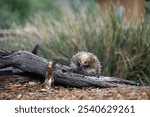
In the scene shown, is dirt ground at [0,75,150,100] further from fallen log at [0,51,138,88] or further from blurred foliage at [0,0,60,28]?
blurred foliage at [0,0,60,28]

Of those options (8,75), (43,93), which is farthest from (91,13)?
(43,93)

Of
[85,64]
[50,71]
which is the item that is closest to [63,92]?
[50,71]

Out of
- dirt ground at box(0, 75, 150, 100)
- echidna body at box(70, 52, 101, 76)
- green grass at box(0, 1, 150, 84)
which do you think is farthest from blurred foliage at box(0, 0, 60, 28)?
dirt ground at box(0, 75, 150, 100)

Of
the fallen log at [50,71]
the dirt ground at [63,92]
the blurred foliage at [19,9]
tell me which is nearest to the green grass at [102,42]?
the fallen log at [50,71]

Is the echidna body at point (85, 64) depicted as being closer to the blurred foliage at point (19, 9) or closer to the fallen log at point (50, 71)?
the fallen log at point (50, 71)

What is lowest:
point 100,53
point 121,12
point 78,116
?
point 78,116

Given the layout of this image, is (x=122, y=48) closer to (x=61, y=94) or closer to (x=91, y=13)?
(x=91, y=13)

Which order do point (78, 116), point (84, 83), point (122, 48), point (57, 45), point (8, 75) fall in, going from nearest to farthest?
point (78, 116)
point (84, 83)
point (8, 75)
point (122, 48)
point (57, 45)

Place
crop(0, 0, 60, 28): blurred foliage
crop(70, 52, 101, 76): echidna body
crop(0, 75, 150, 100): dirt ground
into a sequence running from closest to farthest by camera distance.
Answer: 1. crop(0, 75, 150, 100): dirt ground
2. crop(70, 52, 101, 76): echidna body
3. crop(0, 0, 60, 28): blurred foliage
